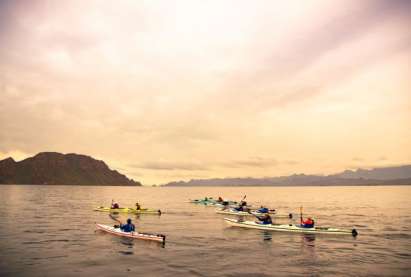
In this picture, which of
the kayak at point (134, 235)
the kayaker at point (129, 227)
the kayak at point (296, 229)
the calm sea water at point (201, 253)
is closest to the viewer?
the calm sea water at point (201, 253)

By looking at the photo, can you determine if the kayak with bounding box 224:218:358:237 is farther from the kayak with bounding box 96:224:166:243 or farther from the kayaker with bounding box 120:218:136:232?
the kayaker with bounding box 120:218:136:232

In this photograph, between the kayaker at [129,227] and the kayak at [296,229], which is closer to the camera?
the kayaker at [129,227]

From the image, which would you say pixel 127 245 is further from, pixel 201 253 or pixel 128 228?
pixel 201 253

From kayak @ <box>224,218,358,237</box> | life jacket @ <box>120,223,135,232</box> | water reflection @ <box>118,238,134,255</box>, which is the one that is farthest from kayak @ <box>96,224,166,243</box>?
kayak @ <box>224,218,358,237</box>

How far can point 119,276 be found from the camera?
89.3 feet

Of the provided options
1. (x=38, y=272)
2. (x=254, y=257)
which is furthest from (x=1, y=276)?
(x=254, y=257)

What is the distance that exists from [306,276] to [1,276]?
919 inches

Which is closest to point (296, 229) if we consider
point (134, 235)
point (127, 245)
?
point (134, 235)

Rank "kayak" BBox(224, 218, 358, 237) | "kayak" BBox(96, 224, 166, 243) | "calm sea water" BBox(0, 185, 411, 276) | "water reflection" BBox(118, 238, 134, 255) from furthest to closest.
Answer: "kayak" BBox(224, 218, 358, 237)
"kayak" BBox(96, 224, 166, 243)
"water reflection" BBox(118, 238, 134, 255)
"calm sea water" BBox(0, 185, 411, 276)

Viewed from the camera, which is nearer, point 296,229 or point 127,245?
point 127,245

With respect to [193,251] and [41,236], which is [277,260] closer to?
[193,251]

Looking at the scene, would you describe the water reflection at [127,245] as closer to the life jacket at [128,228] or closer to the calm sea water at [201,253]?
the calm sea water at [201,253]

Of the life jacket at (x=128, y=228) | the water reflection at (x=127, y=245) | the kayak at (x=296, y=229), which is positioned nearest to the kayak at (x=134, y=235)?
the life jacket at (x=128, y=228)

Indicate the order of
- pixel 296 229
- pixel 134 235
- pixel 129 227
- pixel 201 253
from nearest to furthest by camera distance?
pixel 201 253
pixel 134 235
pixel 129 227
pixel 296 229
